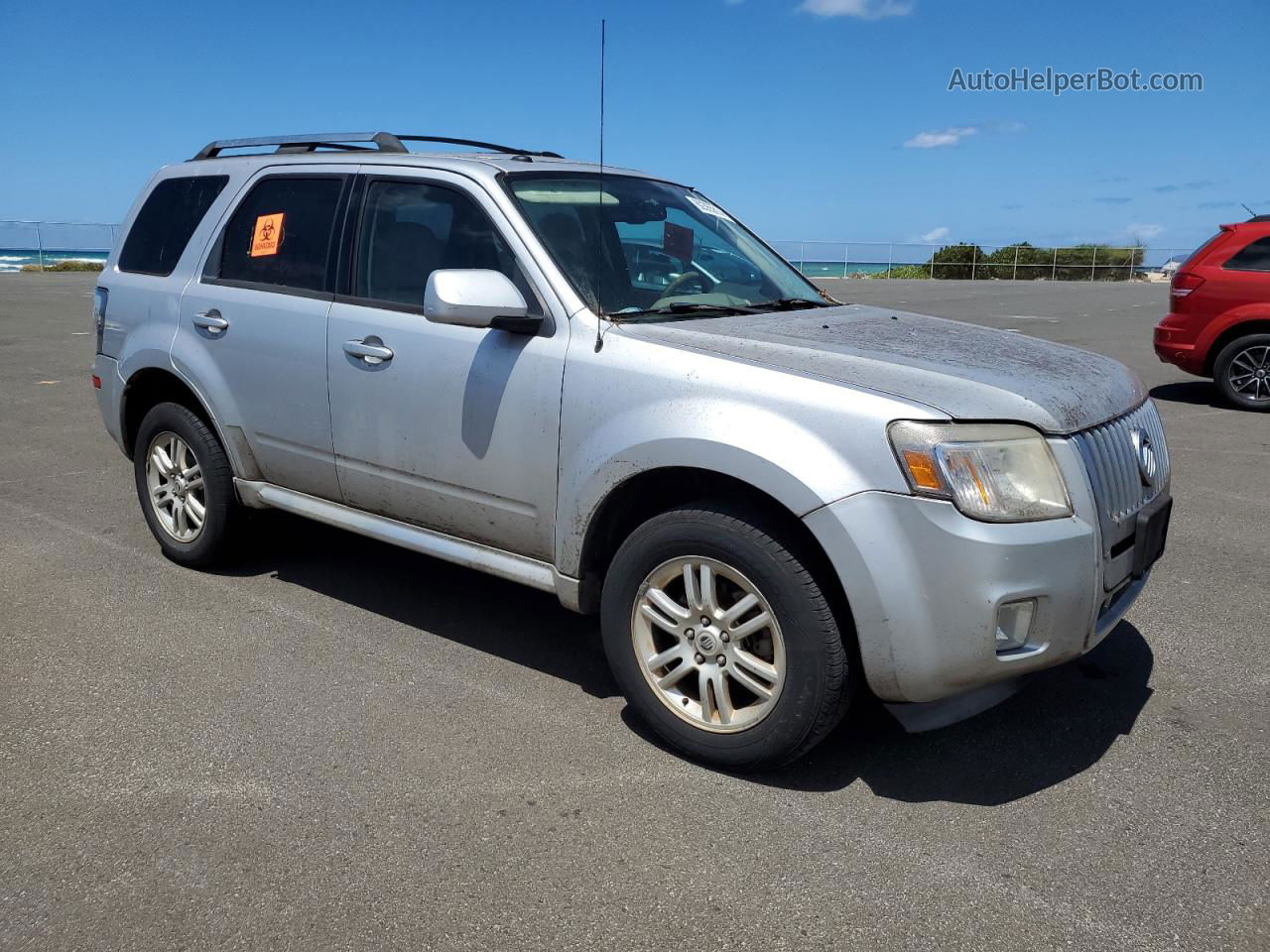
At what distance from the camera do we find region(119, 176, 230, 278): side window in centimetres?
516

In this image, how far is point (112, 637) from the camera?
4.48m

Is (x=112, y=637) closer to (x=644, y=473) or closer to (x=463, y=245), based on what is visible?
(x=463, y=245)

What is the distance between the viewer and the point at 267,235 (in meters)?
4.82

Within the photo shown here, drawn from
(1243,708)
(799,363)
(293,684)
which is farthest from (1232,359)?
(293,684)

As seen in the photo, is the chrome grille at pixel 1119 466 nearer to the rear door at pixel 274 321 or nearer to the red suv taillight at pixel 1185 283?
the rear door at pixel 274 321

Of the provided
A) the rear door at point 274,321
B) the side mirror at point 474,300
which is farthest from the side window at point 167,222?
the side mirror at point 474,300

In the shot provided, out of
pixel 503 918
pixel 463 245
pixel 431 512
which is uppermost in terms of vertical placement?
pixel 463 245

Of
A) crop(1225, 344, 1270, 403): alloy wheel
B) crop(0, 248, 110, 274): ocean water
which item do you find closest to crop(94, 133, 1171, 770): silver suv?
crop(1225, 344, 1270, 403): alloy wheel

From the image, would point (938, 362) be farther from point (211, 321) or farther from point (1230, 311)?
point (1230, 311)

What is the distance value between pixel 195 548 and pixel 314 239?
1612 millimetres

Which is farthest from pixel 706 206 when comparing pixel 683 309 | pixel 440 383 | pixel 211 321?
pixel 211 321

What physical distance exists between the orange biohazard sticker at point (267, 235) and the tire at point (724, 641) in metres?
2.24

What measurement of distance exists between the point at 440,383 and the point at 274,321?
1.03 m

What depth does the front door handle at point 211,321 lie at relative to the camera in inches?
190
